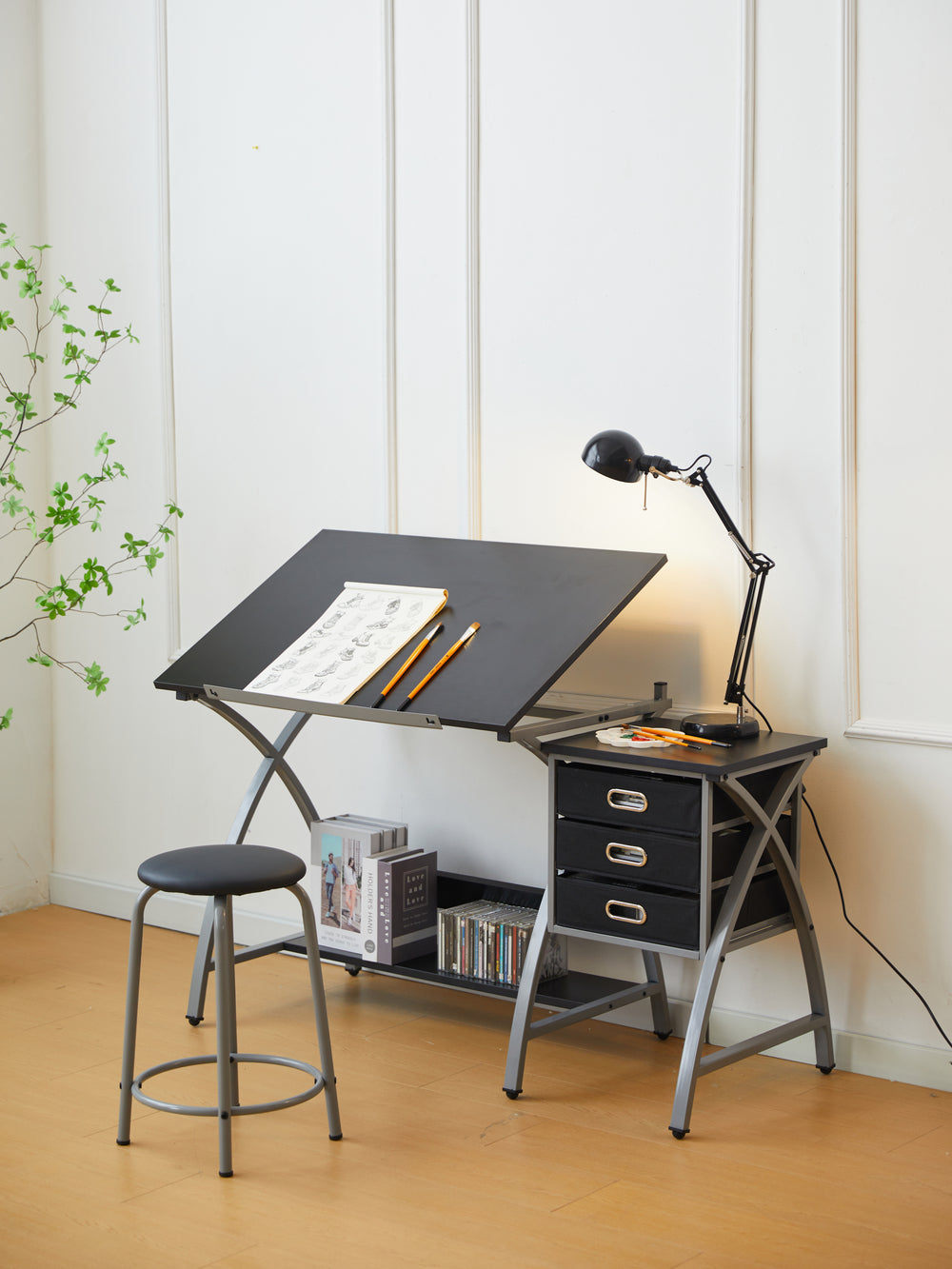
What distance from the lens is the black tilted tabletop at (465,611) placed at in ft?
9.95

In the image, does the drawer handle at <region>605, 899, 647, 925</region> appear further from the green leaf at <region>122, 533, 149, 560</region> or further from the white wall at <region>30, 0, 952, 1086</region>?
the green leaf at <region>122, 533, 149, 560</region>

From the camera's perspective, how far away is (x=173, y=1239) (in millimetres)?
2527

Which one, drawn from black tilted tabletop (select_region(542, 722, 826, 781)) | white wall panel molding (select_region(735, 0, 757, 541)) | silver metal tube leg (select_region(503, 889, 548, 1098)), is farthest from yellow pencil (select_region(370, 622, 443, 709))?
white wall panel molding (select_region(735, 0, 757, 541))

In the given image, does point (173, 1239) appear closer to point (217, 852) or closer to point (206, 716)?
point (217, 852)

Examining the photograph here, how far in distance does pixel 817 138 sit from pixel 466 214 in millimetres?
1012

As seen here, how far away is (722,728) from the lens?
3.19 m

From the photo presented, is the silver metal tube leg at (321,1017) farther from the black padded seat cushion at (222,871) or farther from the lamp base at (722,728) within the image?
the lamp base at (722,728)

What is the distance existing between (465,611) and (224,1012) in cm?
113

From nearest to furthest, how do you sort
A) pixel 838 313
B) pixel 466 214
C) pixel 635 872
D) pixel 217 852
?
pixel 217 852, pixel 635 872, pixel 838 313, pixel 466 214

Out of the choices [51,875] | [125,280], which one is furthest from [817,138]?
[51,875]

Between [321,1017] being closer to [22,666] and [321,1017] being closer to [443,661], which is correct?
[443,661]

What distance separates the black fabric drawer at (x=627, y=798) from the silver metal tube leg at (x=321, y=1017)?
0.65 metres

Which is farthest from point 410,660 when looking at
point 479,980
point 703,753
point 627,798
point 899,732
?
point 899,732

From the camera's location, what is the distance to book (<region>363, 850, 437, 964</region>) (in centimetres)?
367
